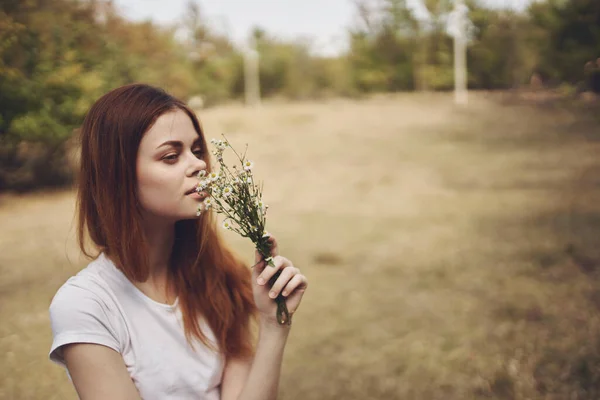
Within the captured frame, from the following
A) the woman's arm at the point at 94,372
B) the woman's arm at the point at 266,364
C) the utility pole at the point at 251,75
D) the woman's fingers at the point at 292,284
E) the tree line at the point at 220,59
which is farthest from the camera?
the utility pole at the point at 251,75

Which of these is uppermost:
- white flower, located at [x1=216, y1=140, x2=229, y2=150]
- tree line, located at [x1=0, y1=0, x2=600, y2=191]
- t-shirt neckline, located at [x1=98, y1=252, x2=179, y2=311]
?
tree line, located at [x1=0, y1=0, x2=600, y2=191]

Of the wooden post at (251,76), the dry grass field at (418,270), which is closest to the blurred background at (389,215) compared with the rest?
the dry grass field at (418,270)

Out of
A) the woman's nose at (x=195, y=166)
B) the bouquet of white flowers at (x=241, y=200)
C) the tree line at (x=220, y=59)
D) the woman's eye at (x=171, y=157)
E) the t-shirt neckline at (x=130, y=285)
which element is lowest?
the t-shirt neckline at (x=130, y=285)

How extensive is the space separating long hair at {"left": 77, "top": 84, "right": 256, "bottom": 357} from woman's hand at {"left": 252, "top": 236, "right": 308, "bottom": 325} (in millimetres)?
278

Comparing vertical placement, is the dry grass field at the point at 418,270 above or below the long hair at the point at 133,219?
below

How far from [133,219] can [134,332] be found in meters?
0.32

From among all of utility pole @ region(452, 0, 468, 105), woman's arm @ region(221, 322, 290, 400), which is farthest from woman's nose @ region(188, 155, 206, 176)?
utility pole @ region(452, 0, 468, 105)

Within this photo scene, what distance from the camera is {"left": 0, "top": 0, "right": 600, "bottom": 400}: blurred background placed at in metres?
4.73

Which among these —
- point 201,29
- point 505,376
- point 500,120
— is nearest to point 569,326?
point 505,376

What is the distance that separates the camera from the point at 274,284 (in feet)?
5.23

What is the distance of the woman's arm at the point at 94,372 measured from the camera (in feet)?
4.92

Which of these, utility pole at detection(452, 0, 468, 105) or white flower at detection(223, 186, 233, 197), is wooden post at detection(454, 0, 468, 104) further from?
white flower at detection(223, 186, 233, 197)

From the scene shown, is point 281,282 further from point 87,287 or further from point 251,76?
point 251,76

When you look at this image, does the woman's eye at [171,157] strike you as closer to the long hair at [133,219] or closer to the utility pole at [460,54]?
the long hair at [133,219]
